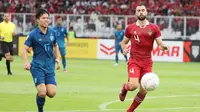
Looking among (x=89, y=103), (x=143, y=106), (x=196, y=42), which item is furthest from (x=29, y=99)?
(x=196, y=42)

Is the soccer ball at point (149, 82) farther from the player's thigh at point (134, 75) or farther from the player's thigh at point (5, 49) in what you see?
the player's thigh at point (5, 49)

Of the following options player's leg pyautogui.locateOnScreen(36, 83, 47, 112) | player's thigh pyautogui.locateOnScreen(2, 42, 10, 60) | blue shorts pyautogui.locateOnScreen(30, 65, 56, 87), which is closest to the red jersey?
blue shorts pyautogui.locateOnScreen(30, 65, 56, 87)

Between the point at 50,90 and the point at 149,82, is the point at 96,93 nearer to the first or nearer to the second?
the point at 149,82

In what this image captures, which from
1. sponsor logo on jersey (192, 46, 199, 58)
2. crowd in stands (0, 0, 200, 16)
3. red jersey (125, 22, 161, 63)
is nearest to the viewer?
red jersey (125, 22, 161, 63)

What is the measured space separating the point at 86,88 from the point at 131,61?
6.51 meters

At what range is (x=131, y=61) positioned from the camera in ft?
48.7

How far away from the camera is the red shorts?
48.0 ft

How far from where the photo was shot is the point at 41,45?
13602 millimetres

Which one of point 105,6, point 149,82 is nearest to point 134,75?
point 149,82

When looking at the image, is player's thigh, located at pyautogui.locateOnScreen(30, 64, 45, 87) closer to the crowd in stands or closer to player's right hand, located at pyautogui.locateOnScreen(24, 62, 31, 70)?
player's right hand, located at pyautogui.locateOnScreen(24, 62, 31, 70)

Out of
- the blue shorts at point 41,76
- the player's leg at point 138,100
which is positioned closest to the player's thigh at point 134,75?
the player's leg at point 138,100

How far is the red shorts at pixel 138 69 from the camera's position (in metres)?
14.6

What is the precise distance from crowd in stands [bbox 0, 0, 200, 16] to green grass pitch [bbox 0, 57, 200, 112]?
14.6 metres

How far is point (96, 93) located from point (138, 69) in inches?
203
